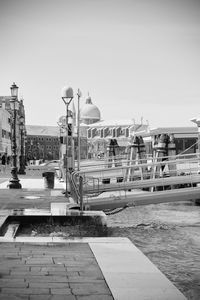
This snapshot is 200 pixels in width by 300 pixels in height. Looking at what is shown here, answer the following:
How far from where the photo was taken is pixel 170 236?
1316cm

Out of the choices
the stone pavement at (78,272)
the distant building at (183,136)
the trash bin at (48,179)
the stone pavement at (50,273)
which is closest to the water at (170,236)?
the stone pavement at (78,272)

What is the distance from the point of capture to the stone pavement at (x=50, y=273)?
531cm

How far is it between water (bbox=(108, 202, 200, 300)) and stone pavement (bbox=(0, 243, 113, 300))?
1559mm

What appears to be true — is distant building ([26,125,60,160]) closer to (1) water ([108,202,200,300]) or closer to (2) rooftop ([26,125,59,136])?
(2) rooftop ([26,125,59,136])

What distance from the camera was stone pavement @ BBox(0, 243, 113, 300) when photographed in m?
5.31

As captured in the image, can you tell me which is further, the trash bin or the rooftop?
the rooftop

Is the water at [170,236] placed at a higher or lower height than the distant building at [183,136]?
lower

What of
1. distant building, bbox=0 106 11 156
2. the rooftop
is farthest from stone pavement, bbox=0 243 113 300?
the rooftop

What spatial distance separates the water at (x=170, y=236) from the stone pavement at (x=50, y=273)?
61.4 inches

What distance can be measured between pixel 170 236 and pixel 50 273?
735 cm

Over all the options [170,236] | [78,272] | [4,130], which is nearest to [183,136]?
[170,236]

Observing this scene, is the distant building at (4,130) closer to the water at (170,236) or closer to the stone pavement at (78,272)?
the water at (170,236)

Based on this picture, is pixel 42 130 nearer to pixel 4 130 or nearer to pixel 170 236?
pixel 4 130

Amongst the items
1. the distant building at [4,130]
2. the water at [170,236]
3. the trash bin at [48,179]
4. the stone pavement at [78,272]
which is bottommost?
the water at [170,236]
